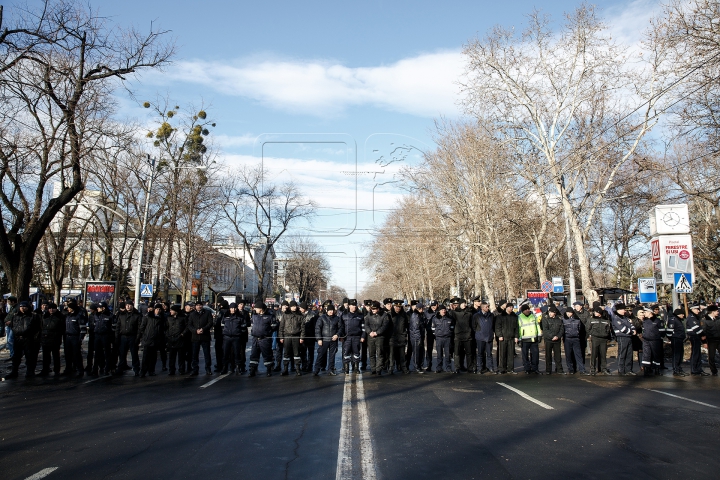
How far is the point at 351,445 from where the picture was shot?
729cm

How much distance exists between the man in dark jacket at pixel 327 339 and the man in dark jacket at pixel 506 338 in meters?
4.26

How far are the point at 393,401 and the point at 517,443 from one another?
3602 mm

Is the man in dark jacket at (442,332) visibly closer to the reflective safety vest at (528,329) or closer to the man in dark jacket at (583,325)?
the reflective safety vest at (528,329)

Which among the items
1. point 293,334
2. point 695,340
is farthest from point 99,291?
point 695,340

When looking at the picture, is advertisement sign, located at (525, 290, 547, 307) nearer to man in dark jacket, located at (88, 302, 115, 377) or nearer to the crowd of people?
the crowd of people

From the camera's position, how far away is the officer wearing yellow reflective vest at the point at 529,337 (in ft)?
51.2

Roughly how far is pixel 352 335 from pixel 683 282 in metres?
11.7

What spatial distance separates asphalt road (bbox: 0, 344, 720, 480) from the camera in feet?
20.8

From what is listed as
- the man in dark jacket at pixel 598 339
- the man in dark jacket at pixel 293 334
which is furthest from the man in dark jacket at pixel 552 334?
the man in dark jacket at pixel 293 334

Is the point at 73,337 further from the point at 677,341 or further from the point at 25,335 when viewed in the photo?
the point at 677,341

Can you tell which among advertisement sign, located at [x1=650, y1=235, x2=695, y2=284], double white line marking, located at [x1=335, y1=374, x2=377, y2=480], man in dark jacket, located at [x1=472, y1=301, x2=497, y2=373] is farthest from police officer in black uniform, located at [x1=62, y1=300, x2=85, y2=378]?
advertisement sign, located at [x1=650, y1=235, x2=695, y2=284]

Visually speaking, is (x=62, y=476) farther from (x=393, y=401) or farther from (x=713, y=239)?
(x=713, y=239)

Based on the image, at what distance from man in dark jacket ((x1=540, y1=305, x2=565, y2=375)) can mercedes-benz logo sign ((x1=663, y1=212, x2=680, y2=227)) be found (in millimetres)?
7441

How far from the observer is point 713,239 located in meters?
37.6
